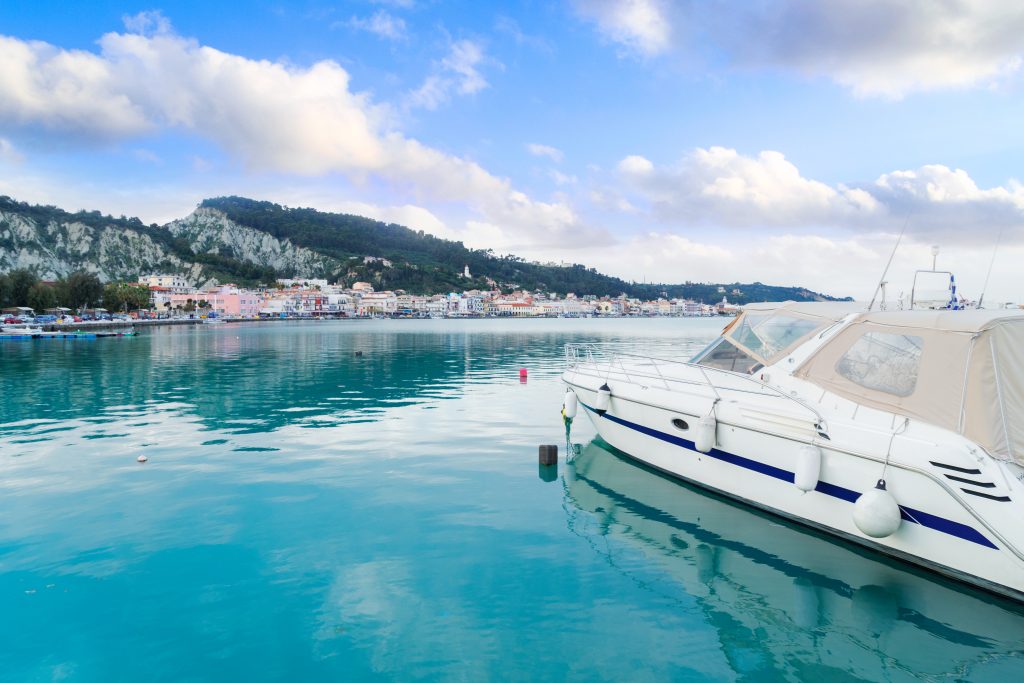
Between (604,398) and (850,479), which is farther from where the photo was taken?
(604,398)

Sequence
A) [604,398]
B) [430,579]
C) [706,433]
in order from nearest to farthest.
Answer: [430,579] → [706,433] → [604,398]

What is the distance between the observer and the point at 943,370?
7023 millimetres

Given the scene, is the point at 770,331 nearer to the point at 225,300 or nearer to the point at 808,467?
the point at 808,467

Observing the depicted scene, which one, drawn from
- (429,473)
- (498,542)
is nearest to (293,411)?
(429,473)

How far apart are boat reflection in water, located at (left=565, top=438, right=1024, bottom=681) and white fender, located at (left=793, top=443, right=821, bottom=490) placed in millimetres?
986

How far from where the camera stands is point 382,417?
683 inches

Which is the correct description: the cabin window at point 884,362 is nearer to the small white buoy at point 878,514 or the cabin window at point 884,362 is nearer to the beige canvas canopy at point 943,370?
the beige canvas canopy at point 943,370

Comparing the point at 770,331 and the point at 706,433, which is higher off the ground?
the point at 770,331

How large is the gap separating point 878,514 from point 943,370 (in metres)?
2.03

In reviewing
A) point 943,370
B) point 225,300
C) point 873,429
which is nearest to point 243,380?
point 873,429

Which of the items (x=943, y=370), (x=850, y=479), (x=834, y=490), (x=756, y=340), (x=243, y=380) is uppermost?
(x=756, y=340)

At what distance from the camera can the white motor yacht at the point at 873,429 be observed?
238 inches

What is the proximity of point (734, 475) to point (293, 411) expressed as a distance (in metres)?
14.0

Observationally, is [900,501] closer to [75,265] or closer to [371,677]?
[371,677]
